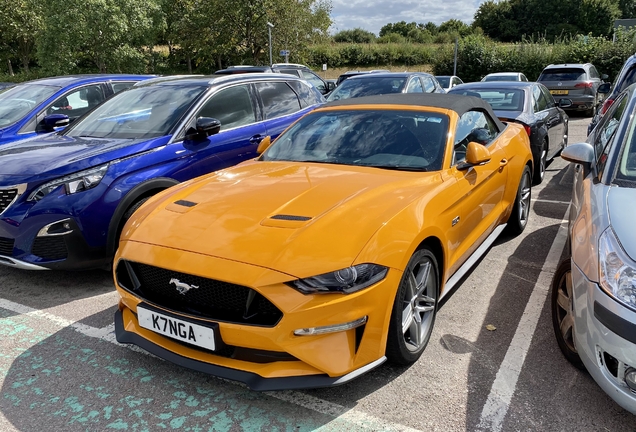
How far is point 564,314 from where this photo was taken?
294 cm

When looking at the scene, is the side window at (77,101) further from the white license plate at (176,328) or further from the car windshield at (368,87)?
the white license plate at (176,328)

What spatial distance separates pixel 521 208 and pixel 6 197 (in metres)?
4.88

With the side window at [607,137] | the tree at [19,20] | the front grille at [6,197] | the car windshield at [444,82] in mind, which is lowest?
the front grille at [6,197]

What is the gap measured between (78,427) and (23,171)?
96.3 inches

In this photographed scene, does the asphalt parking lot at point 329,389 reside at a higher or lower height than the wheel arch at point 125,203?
lower

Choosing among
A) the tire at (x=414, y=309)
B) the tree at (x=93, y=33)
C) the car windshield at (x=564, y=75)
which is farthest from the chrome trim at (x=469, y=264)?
the tree at (x=93, y=33)

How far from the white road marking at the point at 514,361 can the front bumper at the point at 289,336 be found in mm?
630

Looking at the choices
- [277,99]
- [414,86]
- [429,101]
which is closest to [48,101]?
[277,99]

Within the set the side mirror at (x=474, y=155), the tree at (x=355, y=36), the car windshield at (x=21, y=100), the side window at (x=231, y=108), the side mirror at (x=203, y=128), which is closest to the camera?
Answer: the side mirror at (x=474, y=155)

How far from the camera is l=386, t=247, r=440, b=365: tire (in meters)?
2.53

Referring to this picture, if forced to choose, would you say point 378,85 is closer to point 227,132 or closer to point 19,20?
point 227,132

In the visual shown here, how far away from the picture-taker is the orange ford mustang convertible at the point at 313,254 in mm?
2264

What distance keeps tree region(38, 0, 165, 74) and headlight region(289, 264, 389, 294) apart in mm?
22142

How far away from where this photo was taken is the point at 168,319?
2.48m
